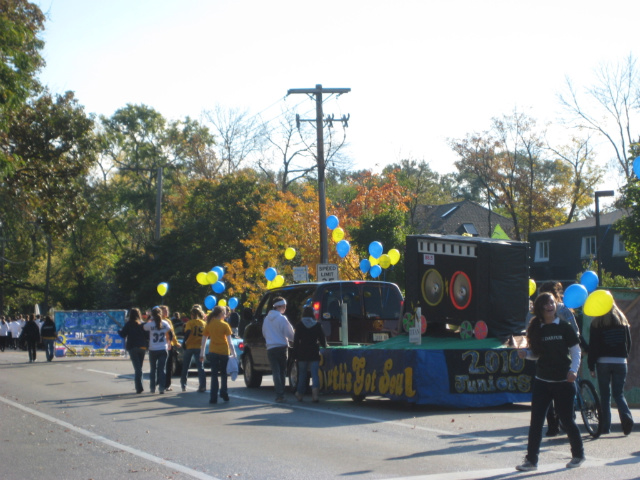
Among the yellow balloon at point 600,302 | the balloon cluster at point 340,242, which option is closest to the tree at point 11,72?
the balloon cluster at point 340,242

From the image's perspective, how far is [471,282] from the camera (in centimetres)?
1451

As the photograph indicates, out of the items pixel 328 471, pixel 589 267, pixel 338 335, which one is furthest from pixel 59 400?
pixel 589 267

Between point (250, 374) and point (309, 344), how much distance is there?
143 inches

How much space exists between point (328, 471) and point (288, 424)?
11.8 ft

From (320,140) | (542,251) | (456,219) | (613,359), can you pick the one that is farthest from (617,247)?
(613,359)

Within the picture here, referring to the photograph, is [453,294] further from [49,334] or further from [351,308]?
[49,334]

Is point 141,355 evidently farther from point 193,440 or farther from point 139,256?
point 139,256

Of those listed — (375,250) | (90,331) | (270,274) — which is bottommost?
(90,331)

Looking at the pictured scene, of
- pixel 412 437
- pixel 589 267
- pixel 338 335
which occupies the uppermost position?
pixel 589 267

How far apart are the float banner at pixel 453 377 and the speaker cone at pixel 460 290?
162 centimetres

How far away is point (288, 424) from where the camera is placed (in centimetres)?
1135

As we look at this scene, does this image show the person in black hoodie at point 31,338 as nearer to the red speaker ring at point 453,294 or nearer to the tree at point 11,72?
the tree at point 11,72

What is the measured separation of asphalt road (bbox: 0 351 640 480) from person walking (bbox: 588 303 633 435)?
10.7 inches

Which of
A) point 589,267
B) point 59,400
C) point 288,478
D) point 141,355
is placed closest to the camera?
point 288,478
